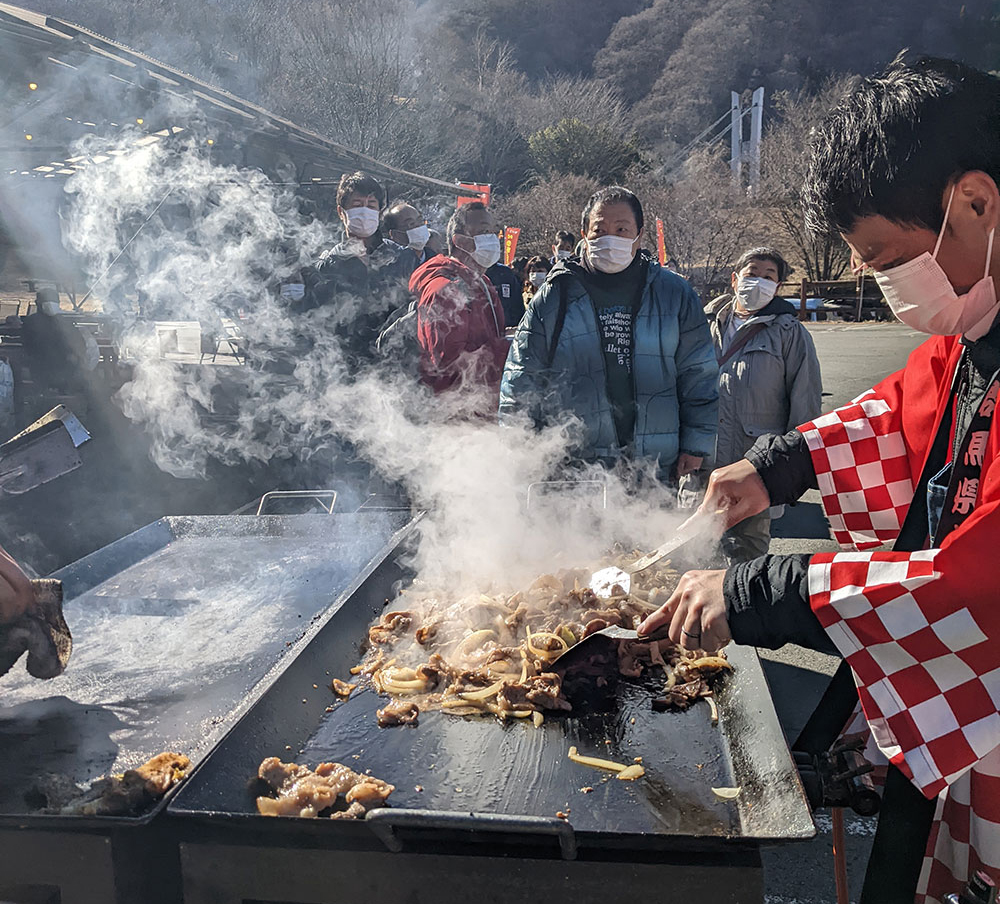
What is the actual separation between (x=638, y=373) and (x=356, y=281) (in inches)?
118

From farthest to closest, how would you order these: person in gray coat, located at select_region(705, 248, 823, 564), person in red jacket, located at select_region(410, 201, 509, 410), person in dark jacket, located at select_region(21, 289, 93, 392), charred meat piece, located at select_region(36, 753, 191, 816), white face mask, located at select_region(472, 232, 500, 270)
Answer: person in dark jacket, located at select_region(21, 289, 93, 392)
white face mask, located at select_region(472, 232, 500, 270)
person in red jacket, located at select_region(410, 201, 509, 410)
person in gray coat, located at select_region(705, 248, 823, 564)
charred meat piece, located at select_region(36, 753, 191, 816)

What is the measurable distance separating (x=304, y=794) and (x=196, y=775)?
0.96 feet

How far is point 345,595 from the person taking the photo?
11.0 feet

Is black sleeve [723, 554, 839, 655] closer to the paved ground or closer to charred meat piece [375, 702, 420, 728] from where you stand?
charred meat piece [375, 702, 420, 728]

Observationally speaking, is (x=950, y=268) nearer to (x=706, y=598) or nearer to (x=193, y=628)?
(x=706, y=598)

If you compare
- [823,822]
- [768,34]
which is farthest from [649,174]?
[823,822]

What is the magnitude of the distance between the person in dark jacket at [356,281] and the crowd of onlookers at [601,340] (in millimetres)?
11

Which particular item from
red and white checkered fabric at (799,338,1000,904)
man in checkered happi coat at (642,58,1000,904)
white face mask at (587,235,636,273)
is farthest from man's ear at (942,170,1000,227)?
white face mask at (587,235,636,273)

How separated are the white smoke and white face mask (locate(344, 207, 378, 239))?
26.3 inches

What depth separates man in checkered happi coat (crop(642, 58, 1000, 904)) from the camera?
165 centimetres

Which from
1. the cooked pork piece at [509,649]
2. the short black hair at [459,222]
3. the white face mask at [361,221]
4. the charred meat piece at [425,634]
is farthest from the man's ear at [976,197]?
the white face mask at [361,221]

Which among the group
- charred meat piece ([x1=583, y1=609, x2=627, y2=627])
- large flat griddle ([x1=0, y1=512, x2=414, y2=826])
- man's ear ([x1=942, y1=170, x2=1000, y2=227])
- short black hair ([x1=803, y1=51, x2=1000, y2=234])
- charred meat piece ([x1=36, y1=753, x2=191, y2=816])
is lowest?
large flat griddle ([x1=0, y1=512, x2=414, y2=826])

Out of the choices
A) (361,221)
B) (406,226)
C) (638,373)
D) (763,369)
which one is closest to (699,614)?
(638,373)

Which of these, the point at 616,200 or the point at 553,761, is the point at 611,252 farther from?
the point at 553,761
